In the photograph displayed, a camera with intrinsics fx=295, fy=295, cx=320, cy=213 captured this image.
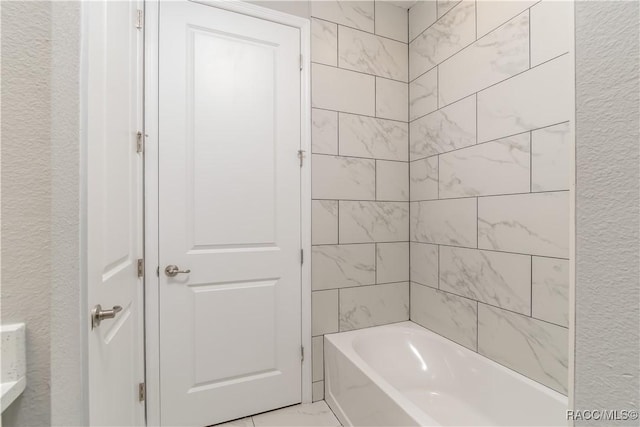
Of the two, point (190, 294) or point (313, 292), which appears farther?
point (313, 292)

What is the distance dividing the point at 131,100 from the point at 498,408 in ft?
7.38

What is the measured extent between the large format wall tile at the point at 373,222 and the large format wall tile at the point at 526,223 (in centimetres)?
58

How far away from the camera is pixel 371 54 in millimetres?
2047

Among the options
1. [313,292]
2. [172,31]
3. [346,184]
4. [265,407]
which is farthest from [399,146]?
[265,407]

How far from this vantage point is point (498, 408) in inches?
57.3

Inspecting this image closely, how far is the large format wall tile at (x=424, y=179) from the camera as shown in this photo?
6.37 ft

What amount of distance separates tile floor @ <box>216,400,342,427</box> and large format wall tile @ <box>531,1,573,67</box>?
7.01 feet

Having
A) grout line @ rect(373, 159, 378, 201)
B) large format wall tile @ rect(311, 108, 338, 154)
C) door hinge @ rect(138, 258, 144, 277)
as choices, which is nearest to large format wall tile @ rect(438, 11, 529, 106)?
grout line @ rect(373, 159, 378, 201)

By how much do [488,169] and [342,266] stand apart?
40.3 inches

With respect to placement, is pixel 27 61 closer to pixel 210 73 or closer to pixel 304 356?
pixel 210 73

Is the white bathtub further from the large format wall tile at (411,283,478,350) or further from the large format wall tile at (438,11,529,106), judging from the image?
the large format wall tile at (438,11,529,106)

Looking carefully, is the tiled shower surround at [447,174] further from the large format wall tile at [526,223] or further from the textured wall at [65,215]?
the textured wall at [65,215]

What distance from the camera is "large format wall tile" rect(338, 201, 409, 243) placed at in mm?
1963

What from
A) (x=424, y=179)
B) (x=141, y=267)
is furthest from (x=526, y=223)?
(x=141, y=267)
